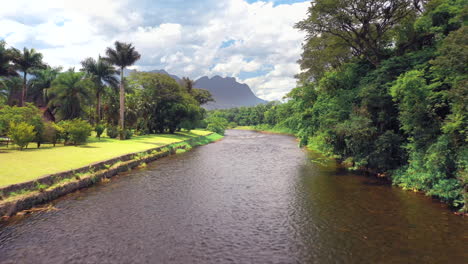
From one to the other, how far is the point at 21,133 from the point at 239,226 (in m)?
22.4

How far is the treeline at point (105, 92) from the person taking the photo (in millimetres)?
44469

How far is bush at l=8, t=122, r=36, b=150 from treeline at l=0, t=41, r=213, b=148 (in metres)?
14.9

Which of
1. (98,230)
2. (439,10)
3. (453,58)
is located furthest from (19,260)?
(439,10)

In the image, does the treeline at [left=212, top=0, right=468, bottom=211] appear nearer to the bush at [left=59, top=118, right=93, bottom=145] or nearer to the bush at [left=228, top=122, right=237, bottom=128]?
the bush at [left=59, top=118, right=93, bottom=145]

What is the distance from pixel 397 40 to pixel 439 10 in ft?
23.7

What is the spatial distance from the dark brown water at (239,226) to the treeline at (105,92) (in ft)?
93.5

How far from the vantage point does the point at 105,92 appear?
5747 cm

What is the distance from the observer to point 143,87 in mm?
57594

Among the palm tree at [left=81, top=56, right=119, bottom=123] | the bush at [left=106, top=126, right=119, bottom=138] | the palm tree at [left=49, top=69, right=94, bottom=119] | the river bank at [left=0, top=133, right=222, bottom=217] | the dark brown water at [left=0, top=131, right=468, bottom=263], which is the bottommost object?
the dark brown water at [left=0, top=131, right=468, bottom=263]

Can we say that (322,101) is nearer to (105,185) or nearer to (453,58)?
(453,58)

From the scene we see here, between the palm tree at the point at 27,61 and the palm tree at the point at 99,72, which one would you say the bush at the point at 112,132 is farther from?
the palm tree at the point at 27,61

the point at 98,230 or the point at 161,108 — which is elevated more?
the point at 161,108

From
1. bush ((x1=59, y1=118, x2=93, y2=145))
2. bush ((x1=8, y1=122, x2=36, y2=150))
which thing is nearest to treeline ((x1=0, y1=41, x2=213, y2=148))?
bush ((x1=59, y1=118, x2=93, y2=145))

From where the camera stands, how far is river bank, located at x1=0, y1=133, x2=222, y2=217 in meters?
12.8
